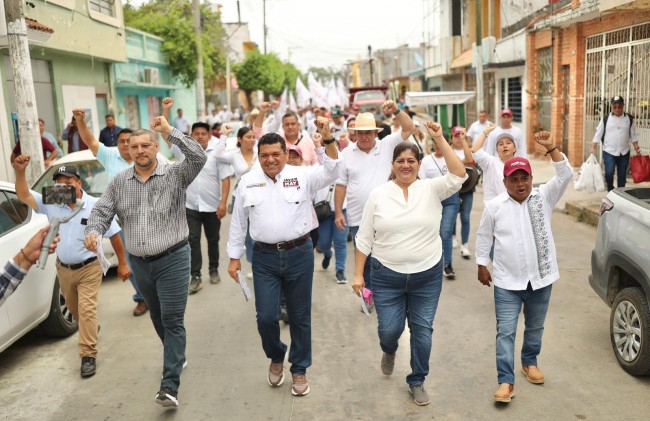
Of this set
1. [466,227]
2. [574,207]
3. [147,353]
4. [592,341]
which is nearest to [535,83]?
[574,207]

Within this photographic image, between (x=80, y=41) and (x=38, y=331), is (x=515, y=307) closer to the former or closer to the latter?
(x=38, y=331)

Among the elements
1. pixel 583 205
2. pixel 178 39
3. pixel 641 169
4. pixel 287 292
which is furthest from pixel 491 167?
pixel 178 39

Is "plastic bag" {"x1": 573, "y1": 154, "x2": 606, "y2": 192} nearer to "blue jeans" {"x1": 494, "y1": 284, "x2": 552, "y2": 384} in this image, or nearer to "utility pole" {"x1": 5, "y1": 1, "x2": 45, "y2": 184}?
"blue jeans" {"x1": 494, "y1": 284, "x2": 552, "y2": 384}

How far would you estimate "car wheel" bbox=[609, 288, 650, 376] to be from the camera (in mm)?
4512

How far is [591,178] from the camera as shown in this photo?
36.9 feet

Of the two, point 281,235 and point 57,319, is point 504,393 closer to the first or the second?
point 281,235

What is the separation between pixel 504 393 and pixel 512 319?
1.65ft

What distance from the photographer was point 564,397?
4.41m

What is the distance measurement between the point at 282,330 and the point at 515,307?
7.84ft

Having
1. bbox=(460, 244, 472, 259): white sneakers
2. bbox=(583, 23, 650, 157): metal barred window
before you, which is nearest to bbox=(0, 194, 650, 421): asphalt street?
bbox=(460, 244, 472, 259): white sneakers

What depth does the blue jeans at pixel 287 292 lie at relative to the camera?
4.52 m

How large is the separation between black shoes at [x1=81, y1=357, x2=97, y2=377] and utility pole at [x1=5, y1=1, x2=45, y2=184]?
193 inches

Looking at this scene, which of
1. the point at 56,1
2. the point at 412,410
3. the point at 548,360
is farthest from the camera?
the point at 56,1

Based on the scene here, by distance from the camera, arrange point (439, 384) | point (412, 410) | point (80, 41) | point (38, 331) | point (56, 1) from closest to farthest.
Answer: point (412, 410)
point (439, 384)
point (38, 331)
point (56, 1)
point (80, 41)
